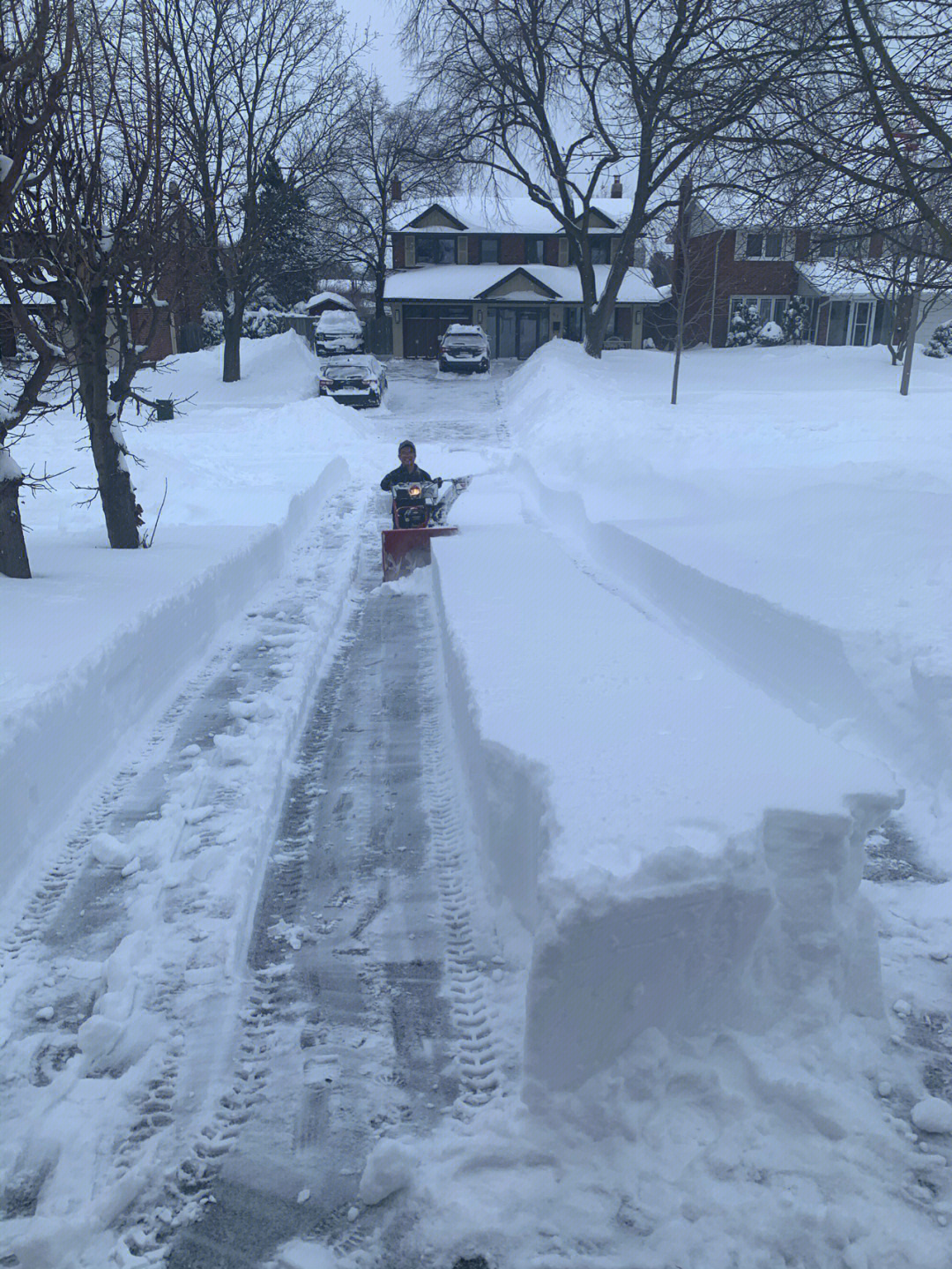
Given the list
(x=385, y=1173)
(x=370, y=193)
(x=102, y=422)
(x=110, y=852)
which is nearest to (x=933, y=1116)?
(x=385, y=1173)

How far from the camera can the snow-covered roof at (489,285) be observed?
130ft

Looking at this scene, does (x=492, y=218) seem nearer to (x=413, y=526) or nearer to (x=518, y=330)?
(x=518, y=330)

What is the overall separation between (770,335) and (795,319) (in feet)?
5.78

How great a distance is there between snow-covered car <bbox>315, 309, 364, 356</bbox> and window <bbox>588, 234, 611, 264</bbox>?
13.0 meters

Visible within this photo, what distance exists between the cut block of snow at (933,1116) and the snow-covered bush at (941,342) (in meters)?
38.7

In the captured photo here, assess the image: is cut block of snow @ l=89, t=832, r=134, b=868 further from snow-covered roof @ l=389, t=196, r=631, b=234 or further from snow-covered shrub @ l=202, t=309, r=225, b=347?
snow-covered roof @ l=389, t=196, r=631, b=234

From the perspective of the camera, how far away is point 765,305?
4178 cm

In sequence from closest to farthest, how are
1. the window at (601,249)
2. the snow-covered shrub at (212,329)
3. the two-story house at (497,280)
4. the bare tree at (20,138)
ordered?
1. the bare tree at (20,138)
2. the snow-covered shrub at (212,329)
3. the two-story house at (497,280)
4. the window at (601,249)

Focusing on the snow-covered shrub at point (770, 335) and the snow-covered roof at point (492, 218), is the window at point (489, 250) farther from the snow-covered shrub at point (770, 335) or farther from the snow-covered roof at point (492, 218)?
the snow-covered shrub at point (770, 335)

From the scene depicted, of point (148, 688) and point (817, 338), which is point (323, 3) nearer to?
point (817, 338)

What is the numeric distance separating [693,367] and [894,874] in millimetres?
29809

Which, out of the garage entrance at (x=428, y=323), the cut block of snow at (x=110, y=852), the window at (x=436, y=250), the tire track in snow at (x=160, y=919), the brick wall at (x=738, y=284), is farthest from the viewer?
the window at (x=436, y=250)

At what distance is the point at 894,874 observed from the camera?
455cm

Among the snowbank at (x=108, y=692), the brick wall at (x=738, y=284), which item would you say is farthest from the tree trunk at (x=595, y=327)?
the snowbank at (x=108, y=692)
